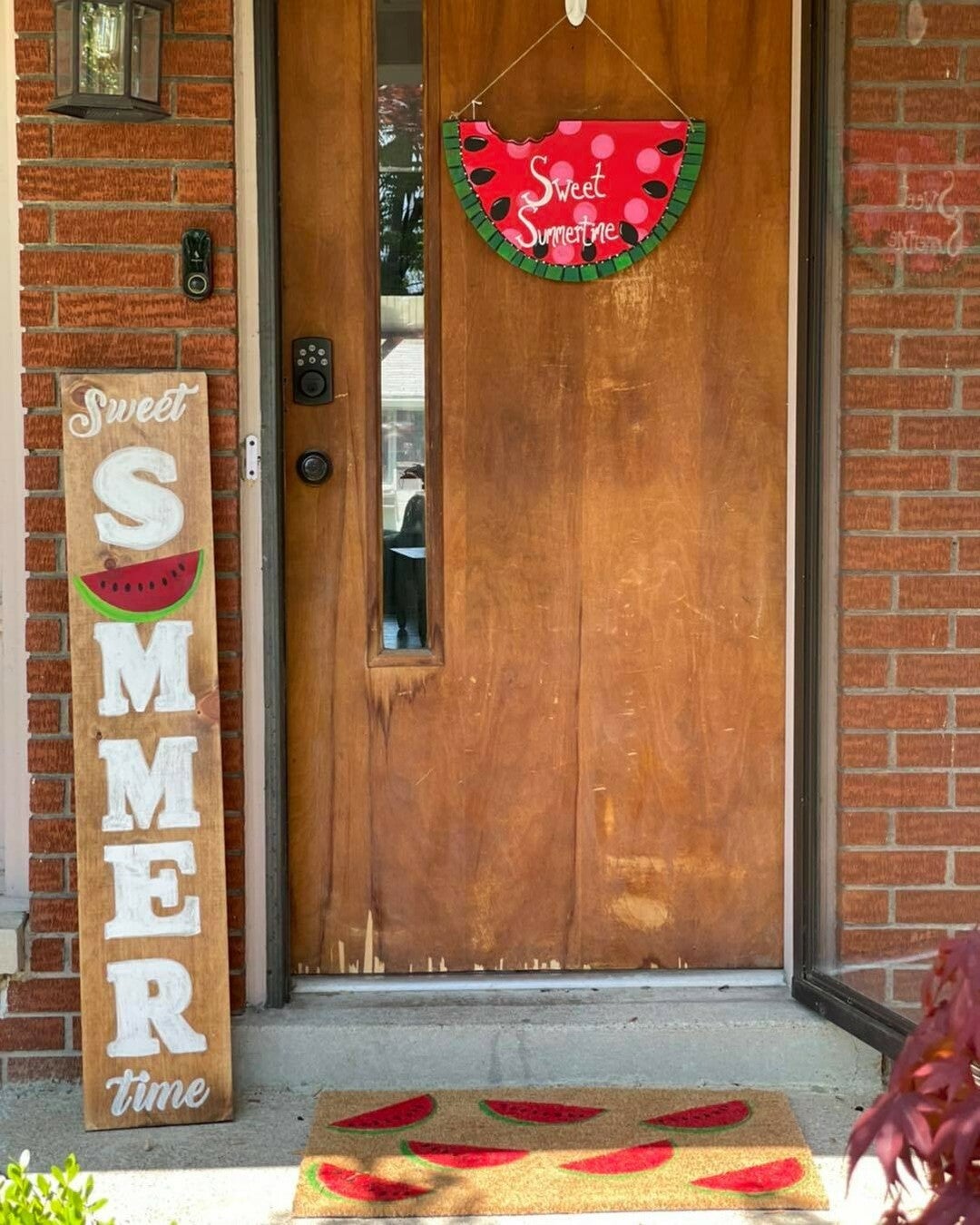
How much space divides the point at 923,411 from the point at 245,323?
146 cm

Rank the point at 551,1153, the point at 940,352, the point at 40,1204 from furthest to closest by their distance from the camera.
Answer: the point at 940,352
the point at 551,1153
the point at 40,1204

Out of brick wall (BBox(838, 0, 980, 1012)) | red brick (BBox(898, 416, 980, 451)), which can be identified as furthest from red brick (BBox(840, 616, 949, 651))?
red brick (BBox(898, 416, 980, 451))

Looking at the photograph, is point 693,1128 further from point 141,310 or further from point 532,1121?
point 141,310

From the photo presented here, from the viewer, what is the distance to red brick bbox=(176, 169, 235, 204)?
10.2ft

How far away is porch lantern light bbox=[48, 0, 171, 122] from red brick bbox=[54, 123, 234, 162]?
0.25ft

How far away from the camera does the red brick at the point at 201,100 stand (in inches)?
122

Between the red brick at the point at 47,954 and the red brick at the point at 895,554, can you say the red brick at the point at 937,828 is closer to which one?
the red brick at the point at 895,554

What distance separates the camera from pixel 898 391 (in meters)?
3.20

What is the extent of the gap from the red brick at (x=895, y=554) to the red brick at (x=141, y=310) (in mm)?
1420

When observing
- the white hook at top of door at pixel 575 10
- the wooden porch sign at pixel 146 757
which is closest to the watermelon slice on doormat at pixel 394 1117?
the wooden porch sign at pixel 146 757

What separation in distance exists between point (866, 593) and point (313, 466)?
4.09 feet

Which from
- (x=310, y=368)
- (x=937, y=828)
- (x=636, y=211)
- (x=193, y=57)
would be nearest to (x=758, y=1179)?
(x=937, y=828)

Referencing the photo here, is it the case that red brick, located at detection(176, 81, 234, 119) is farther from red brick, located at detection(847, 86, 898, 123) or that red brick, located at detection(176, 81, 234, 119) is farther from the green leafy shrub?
the green leafy shrub

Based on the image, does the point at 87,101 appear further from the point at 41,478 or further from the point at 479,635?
the point at 479,635
